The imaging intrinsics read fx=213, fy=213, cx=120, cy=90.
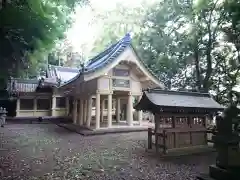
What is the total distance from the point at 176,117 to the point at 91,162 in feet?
14.2

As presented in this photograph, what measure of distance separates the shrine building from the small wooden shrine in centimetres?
539

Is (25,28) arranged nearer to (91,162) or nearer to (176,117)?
(91,162)

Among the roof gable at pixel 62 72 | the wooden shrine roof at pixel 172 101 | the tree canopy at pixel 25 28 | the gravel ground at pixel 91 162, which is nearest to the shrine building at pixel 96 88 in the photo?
the roof gable at pixel 62 72

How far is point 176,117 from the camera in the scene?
9688 mm

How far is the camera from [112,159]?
27.1ft

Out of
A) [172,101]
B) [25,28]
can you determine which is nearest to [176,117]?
[172,101]

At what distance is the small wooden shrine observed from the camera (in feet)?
30.3

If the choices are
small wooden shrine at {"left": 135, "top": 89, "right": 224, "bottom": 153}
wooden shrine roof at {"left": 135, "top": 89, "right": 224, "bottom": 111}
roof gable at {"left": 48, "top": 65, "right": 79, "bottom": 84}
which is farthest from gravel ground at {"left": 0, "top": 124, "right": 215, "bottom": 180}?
roof gable at {"left": 48, "top": 65, "right": 79, "bottom": 84}

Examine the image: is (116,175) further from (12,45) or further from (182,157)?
(12,45)

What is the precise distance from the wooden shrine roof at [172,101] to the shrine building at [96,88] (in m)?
5.32

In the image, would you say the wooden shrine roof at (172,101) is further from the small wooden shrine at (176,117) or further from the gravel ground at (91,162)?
the gravel ground at (91,162)

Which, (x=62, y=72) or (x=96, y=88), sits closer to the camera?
(x=96, y=88)

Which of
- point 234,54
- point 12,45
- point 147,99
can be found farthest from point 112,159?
point 234,54

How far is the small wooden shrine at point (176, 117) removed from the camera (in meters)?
9.23
